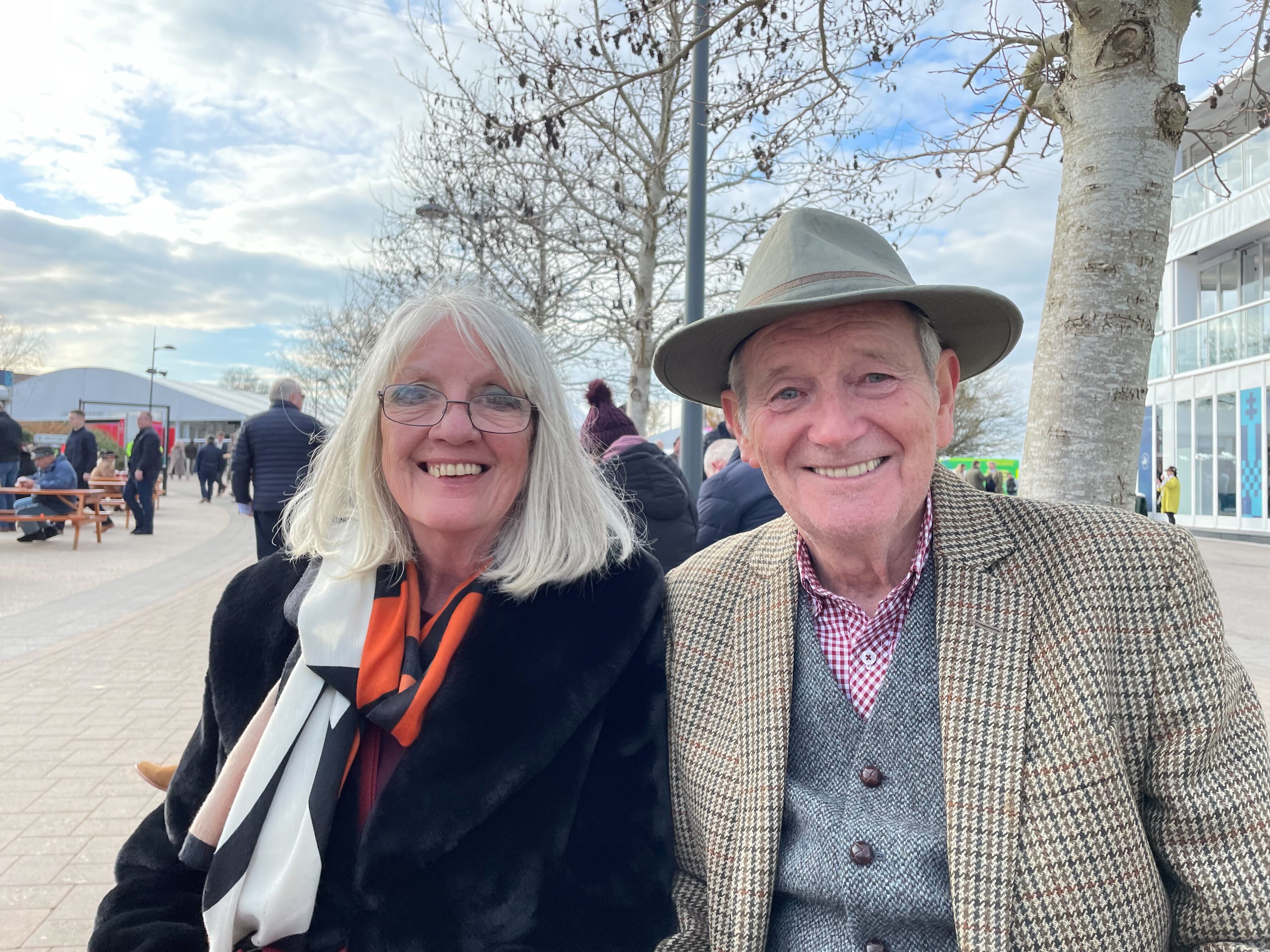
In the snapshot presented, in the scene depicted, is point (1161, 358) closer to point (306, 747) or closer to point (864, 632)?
point (864, 632)

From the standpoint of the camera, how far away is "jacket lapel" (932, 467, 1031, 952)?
1.45 meters

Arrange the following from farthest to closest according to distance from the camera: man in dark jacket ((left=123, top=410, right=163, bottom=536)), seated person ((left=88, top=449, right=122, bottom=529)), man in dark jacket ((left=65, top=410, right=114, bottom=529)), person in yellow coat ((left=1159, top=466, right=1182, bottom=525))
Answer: person in yellow coat ((left=1159, top=466, right=1182, bottom=525))
seated person ((left=88, top=449, right=122, bottom=529))
man in dark jacket ((left=65, top=410, right=114, bottom=529))
man in dark jacket ((left=123, top=410, right=163, bottom=536))

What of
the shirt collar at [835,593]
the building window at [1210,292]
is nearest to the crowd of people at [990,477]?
the building window at [1210,292]

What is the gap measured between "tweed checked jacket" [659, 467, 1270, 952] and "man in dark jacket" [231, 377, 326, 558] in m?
7.17

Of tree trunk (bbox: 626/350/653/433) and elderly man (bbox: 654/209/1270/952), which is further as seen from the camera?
tree trunk (bbox: 626/350/653/433)

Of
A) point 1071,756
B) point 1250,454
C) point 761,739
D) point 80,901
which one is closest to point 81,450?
point 80,901

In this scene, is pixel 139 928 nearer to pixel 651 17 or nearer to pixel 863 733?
pixel 863 733

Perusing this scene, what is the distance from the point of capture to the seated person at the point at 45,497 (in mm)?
12828

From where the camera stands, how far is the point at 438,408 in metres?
2.05

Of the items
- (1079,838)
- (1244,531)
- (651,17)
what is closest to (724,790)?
(1079,838)

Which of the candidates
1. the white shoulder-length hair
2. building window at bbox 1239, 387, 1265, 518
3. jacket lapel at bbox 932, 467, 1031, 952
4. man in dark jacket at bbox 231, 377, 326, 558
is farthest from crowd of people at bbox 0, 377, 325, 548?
building window at bbox 1239, 387, 1265, 518

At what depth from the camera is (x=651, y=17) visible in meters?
4.95

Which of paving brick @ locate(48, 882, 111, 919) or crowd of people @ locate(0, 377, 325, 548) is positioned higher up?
crowd of people @ locate(0, 377, 325, 548)

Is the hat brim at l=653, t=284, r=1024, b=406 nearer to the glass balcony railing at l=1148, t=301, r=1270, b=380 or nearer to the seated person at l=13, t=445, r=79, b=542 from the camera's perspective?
the seated person at l=13, t=445, r=79, b=542
